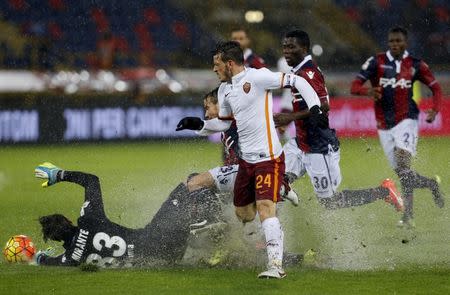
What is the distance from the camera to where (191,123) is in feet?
31.6

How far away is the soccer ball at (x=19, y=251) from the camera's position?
10.2 metres

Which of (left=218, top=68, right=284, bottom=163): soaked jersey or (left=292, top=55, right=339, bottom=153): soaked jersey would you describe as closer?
(left=218, top=68, right=284, bottom=163): soaked jersey

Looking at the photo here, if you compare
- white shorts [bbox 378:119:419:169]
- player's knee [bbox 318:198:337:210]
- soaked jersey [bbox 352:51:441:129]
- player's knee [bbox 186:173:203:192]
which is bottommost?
player's knee [bbox 318:198:337:210]

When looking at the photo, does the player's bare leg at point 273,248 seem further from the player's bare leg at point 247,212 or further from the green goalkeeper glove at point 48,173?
the green goalkeeper glove at point 48,173

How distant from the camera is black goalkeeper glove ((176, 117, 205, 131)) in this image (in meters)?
9.59

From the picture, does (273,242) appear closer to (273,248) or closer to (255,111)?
(273,248)

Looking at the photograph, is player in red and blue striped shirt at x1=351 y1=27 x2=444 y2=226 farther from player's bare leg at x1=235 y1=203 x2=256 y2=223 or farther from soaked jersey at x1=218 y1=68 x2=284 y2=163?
soaked jersey at x1=218 y1=68 x2=284 y2=163

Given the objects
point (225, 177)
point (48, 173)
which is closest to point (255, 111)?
point (225, 177)

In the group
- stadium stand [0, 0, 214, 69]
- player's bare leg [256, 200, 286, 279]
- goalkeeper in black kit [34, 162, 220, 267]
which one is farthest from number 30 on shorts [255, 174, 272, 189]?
stadium stand [0, 0, 214, 69]

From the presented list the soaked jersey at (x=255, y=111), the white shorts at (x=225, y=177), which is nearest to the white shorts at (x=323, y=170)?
the white shorts at (x=225, y=177)

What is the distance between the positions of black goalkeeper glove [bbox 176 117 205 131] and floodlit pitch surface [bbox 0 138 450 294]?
4.52 ft

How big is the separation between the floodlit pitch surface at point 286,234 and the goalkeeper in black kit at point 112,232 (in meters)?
0.20

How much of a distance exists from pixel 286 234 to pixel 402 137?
2291 mm

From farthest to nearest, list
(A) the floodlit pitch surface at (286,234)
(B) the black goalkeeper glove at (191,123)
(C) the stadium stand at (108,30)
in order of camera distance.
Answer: (C) the stadium stand at (108,30)
(B) the black goalkeeper glove at (191,123)
(A) the floodlit pitch surface at (286,234)
